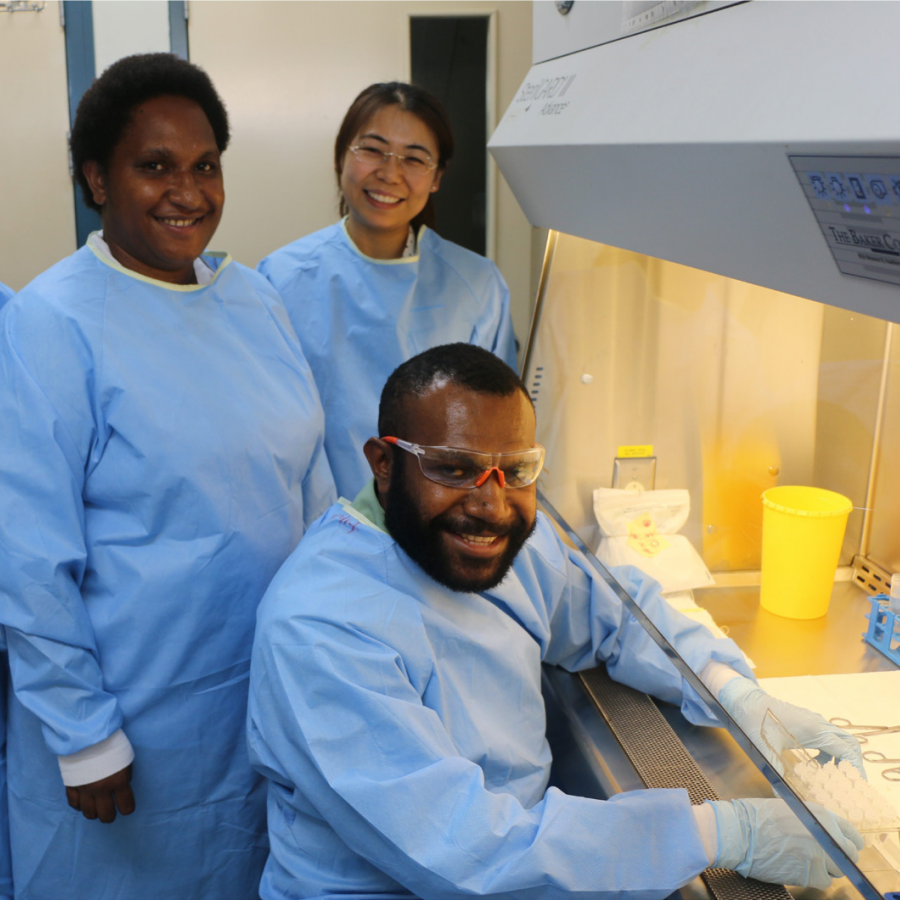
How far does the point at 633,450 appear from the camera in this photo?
1576 millimetres

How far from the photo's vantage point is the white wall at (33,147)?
259cm

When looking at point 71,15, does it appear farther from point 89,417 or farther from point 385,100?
point 89,417

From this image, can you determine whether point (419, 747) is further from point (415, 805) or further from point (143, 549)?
point (143, 549)

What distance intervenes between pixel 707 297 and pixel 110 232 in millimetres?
912

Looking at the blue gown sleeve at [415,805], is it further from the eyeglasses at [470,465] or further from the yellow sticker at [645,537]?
the yellow sticker at [645,537]

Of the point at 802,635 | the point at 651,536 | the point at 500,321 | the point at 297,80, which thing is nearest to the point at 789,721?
the point at 802,635

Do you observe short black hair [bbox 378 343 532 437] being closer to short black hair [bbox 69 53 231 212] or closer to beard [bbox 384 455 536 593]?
beard [bbox 384 455 536 593]

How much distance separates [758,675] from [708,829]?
7.8 inches

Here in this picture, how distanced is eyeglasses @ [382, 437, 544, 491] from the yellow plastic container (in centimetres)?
38

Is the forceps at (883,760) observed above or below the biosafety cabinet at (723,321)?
below

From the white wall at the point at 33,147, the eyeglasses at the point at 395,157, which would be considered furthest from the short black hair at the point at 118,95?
the white wall at the point at 33,147

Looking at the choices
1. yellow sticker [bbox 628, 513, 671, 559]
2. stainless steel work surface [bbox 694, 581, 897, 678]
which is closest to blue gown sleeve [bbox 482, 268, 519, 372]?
yellow sticker [bbox 628, 513, 671, 559]

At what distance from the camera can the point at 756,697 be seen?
1.02 m

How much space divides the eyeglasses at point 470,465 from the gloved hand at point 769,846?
44cm
